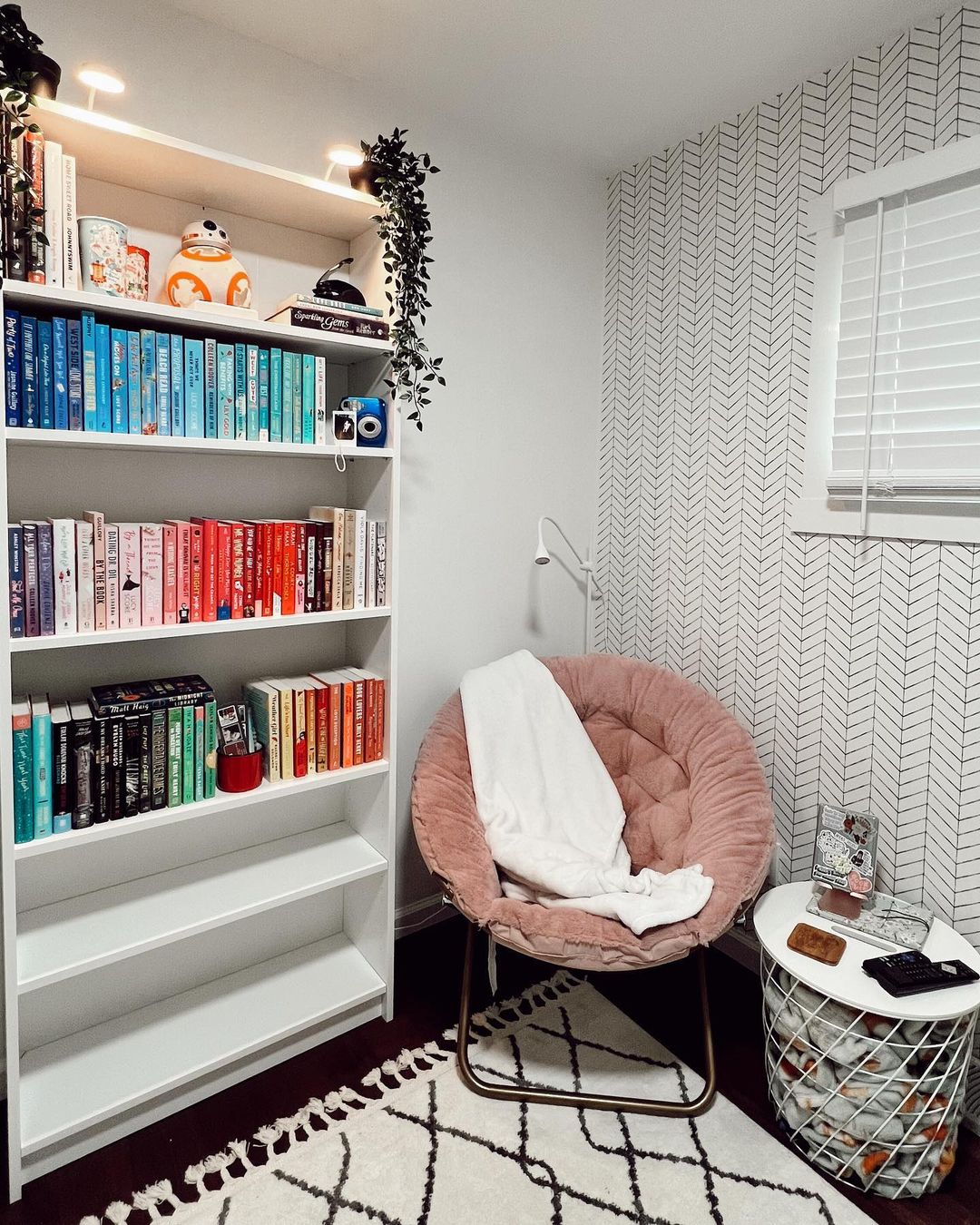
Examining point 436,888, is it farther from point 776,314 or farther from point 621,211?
point 621,211

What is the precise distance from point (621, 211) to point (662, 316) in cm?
44

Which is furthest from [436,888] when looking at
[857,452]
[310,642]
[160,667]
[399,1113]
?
[857,452]

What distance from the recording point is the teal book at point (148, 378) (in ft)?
5.06

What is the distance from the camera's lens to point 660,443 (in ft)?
8.41

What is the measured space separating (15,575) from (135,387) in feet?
1.45

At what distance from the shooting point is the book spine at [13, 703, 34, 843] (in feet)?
4.82

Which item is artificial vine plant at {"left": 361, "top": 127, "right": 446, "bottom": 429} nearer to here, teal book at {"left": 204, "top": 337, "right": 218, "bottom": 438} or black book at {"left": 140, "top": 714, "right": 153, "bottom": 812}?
teal book at {"left": 204, "top": 337, "right": 218, "bottom": 438}

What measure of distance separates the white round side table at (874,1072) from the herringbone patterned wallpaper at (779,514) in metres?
0.40

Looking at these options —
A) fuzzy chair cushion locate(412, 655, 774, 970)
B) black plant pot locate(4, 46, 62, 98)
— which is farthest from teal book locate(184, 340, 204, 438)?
fuzzy chair cushion locate(412, 655, 774, 970)

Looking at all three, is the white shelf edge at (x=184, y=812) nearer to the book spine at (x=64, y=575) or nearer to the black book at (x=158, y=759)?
the black book at (x=158, y=759)

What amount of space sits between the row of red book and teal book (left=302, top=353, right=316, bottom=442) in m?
0.20

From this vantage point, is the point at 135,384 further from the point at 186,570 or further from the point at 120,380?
the point at 186,570

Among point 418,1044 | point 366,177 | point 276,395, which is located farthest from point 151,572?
point 418,1044

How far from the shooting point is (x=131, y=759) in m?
1.61
